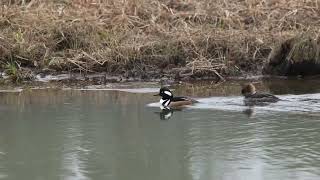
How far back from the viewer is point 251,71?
16.4 meters

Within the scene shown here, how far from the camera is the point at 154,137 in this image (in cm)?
948

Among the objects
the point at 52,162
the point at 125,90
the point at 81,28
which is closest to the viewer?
the point at 52,162

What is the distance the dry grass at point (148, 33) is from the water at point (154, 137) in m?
2.57

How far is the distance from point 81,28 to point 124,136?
8.51 meters

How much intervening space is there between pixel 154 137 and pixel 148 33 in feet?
29.3

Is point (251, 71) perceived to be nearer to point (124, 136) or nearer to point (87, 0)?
point (87, 0)

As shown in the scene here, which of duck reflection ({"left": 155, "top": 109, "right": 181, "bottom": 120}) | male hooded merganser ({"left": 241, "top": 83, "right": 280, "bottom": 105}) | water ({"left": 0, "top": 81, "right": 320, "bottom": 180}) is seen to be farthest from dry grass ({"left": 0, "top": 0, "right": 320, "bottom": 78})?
duck reflection ({"left": 155, "top": 109, "right": 181, "bottom": 120})

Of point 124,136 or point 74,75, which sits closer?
point 124,136

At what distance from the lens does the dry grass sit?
16359 mm

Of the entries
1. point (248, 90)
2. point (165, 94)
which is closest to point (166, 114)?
point (165, 94)

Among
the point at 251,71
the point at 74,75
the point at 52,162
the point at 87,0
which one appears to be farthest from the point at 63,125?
the point at 87,0

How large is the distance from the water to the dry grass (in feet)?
8.43

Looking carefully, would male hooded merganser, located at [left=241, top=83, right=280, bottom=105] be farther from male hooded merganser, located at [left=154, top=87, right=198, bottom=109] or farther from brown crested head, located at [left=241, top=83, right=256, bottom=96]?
male hooded merganser, located at [left=154, top=87, right=198, bottom=109]

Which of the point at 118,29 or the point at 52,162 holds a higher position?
the point at 118,29
